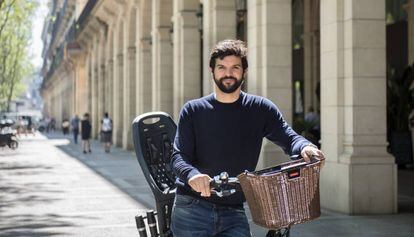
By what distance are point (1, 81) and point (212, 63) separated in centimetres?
6946

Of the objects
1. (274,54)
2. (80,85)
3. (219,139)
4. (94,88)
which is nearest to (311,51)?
(274,54)

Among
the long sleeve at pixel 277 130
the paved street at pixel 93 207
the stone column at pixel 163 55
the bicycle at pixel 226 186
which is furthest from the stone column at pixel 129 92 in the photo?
the bicycle at pixel 226 186

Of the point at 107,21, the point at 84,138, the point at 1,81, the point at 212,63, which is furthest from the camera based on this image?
the point at 1,81

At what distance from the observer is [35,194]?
548 inches

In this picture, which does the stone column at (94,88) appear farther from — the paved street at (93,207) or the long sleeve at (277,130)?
the long sleeve at (277,130)

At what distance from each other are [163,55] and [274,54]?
11.1 metres

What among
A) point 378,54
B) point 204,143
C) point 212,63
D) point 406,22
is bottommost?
point 204,143

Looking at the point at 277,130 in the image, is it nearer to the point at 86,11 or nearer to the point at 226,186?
the point at 226,186

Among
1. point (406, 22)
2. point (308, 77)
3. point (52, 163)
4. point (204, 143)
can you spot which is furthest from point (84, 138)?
point (204, 143)

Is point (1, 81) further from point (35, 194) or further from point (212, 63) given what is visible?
point (212, 63)

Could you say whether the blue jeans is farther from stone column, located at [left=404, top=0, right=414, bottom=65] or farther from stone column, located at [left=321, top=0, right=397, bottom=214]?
stone column, located at [left=404, top=0, right=414, bottom=65]

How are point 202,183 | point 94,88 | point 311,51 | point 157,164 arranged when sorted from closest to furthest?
point 202,183 < point 157,164 < point 311,51 < point 94,88

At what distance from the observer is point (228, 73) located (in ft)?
11.6

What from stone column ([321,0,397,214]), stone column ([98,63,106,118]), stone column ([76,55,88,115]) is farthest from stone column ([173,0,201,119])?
stone column ([76,55,88,115])
